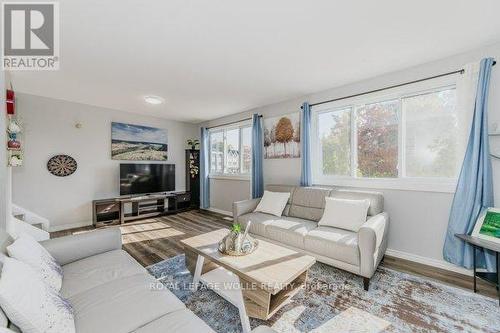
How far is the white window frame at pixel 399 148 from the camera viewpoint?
2.55 m

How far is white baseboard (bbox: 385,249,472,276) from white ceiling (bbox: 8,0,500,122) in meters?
2.38

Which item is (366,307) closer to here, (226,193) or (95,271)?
(95,271)

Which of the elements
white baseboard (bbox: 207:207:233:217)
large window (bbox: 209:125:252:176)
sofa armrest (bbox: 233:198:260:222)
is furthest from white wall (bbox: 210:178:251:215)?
sofa armrest (bbox: 233:198:260:222)

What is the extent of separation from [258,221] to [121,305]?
6.63 feet

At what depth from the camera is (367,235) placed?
2045mm

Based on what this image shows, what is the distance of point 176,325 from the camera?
1063mm

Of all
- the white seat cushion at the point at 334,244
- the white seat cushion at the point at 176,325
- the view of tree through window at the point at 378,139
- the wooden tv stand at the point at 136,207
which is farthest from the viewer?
the wooden tv stand at the point at 136,207

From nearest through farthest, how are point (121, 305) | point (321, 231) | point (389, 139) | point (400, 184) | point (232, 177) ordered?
point (121, 305) < point (321, 231) < point (400, 184) < point (389, 139) < point (232, 177)

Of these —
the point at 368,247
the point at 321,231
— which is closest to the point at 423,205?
the point at 368,247

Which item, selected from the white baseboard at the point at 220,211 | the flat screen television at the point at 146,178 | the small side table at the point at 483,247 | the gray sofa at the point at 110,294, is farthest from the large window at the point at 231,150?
the small side table at the point at 483,247

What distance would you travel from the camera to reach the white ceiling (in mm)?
1730

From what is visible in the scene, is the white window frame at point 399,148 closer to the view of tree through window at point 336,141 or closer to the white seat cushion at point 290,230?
the view of tree through window at point 336,141

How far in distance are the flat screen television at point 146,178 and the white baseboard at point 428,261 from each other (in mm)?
4563

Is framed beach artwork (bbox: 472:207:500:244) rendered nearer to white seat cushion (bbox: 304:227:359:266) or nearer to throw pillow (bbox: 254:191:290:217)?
white seat cushion (bbox: 304:227:359:266)
